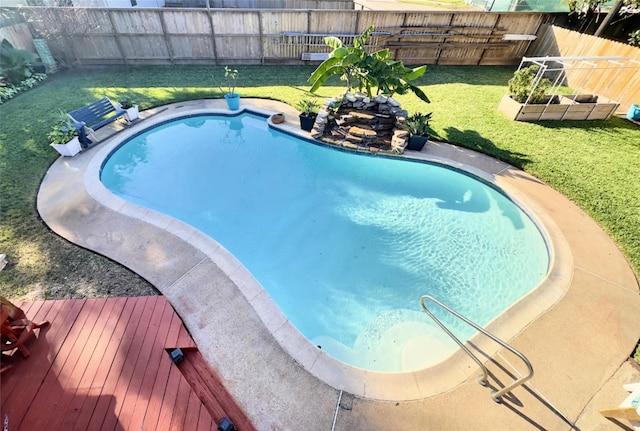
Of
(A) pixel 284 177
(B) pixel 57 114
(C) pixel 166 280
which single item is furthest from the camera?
(B) pixel 57 114

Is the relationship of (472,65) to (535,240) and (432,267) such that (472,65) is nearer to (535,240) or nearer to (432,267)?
(535,240)

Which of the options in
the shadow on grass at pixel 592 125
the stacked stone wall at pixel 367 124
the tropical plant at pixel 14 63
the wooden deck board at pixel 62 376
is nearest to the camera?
the wooden deck board at pixel 62 376

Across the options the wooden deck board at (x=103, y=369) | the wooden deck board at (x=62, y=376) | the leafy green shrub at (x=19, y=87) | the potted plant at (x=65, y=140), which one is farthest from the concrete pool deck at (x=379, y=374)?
the leafy green shrub at (x=19, y=87)

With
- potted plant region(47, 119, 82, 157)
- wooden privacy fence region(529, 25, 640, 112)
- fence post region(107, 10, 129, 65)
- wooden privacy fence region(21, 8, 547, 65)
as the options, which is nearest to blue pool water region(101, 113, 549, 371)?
potted plant region(47, 119, 82, 157)

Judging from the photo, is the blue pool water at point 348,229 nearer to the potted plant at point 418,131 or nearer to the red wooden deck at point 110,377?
the potted plant at point 418,131

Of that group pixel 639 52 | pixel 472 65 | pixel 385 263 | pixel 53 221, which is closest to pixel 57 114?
pixel 53 221

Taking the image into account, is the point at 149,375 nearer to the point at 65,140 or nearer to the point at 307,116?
the point at 65,140

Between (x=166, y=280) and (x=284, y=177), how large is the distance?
18.0 ft

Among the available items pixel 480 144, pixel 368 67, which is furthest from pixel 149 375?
pixel 480 144

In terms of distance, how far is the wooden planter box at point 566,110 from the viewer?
42.3ft

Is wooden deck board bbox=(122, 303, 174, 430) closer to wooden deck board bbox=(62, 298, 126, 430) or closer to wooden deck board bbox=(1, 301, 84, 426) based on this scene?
wooden deck board bbox=(62, 298, 126, 430)

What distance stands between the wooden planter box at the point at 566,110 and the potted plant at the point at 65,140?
1756 cm

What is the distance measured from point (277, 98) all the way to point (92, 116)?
307 inches

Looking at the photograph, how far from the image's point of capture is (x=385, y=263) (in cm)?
796
